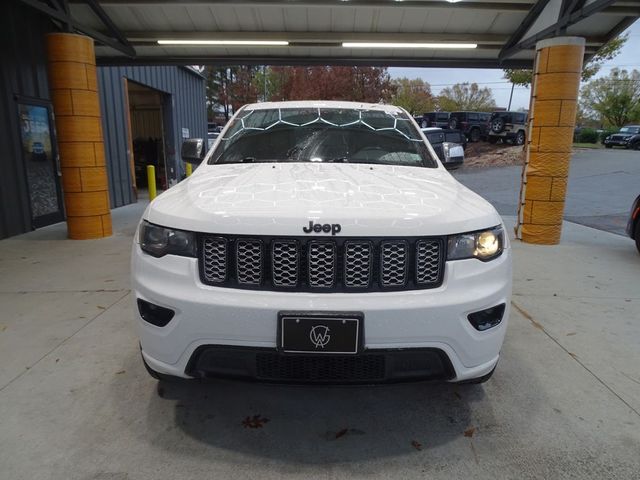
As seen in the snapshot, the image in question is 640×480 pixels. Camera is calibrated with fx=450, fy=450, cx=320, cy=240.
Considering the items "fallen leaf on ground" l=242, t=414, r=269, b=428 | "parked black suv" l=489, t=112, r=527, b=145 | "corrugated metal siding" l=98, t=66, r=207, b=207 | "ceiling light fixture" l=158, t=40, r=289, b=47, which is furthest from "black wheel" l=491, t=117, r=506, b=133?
"fallen leaf on ground" l=242, t=414, r=269, b=428

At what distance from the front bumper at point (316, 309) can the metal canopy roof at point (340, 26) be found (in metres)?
5.88

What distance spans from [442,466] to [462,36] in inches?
302

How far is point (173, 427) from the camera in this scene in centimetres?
231

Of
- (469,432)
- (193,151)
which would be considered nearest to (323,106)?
(193,151)

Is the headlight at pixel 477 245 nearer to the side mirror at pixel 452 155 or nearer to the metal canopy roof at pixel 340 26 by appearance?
the side mirror at pixel 452 155

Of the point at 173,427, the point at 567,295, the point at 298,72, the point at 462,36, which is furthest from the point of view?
the point at 298,72

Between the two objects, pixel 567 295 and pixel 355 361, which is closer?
pixel 355 361

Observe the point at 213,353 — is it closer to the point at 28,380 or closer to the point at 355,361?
the point at 355,361

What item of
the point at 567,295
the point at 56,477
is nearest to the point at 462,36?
the point at 567,295

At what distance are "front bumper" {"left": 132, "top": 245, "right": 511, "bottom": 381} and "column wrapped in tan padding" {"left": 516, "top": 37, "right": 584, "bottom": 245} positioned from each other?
5412 millimetres

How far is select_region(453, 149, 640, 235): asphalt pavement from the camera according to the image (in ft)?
31.6

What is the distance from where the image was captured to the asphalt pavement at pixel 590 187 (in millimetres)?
9617

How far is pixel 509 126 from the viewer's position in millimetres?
23797

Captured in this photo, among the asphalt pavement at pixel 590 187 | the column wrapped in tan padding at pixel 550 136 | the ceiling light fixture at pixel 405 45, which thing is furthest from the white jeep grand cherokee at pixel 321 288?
the asphalt pavement at pixel 590 187
